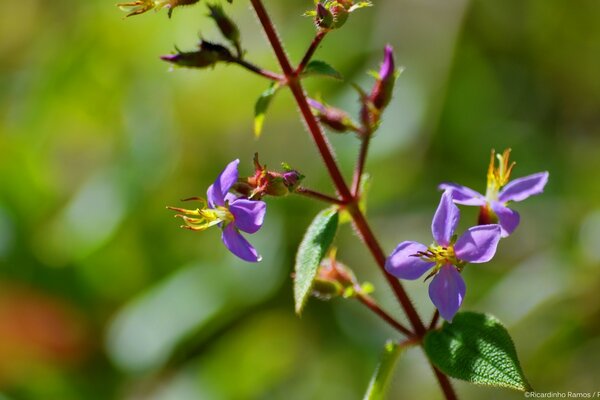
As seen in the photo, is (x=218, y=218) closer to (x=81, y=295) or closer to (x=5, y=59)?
(x=81, y=295)

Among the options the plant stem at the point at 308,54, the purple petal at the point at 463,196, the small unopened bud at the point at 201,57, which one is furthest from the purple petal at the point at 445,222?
the small unopened bud at the point at 201,57

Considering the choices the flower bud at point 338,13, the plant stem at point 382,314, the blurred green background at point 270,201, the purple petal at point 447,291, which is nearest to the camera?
the purple petal at point 447,291

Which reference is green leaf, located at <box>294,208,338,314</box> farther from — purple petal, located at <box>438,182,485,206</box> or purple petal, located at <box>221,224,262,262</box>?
purple petal, located at <box>438,182,485,206</box>

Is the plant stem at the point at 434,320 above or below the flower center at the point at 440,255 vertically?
below

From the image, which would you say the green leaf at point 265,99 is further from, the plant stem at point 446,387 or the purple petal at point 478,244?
the plant stem at point 446,387

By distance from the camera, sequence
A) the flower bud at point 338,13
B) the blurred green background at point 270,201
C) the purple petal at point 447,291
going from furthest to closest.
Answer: the blurred green background at point 270,201, the flower bud at point 338,13, the purple petal at point 447,291

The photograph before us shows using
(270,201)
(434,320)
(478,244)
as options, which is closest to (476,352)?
(434,320)

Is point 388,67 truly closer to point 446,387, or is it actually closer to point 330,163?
point 330,163
